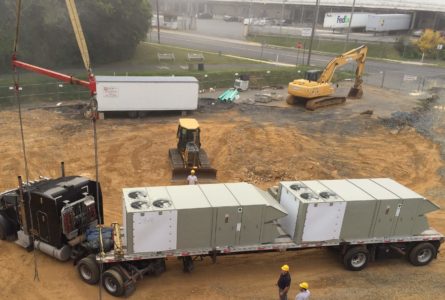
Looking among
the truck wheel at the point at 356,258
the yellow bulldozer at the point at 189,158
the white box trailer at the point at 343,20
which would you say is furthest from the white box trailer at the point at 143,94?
the white box trailer at the point at 343,20

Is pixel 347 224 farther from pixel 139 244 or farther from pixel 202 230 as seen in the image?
pixel 139 244

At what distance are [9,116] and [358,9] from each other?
91617 mm

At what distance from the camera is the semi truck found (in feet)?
40.8

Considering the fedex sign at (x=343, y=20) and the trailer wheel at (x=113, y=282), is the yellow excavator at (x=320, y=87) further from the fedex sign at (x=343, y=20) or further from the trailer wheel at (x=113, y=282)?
the fedex sign at (x=343, y=20)

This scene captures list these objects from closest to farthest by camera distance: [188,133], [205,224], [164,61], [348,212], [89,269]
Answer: [205,224] → [89,269] → [348,212] → [188,133] → [164,61]

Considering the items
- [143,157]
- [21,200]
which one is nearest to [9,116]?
[143,157]

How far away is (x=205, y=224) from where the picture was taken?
1262 cm

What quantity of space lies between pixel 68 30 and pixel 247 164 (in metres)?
26.1

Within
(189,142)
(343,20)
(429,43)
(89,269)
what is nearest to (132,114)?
(189,142)

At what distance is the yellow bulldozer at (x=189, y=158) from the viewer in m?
21.8

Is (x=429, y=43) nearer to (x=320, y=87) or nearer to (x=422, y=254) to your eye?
(x=320, y=87)

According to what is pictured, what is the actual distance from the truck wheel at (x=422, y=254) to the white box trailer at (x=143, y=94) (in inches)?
747

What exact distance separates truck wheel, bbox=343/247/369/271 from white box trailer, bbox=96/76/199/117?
18540 millimetres

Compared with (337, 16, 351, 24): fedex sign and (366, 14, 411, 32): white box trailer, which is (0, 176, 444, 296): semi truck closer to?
(337, 16, 351, 24): fedex sign
